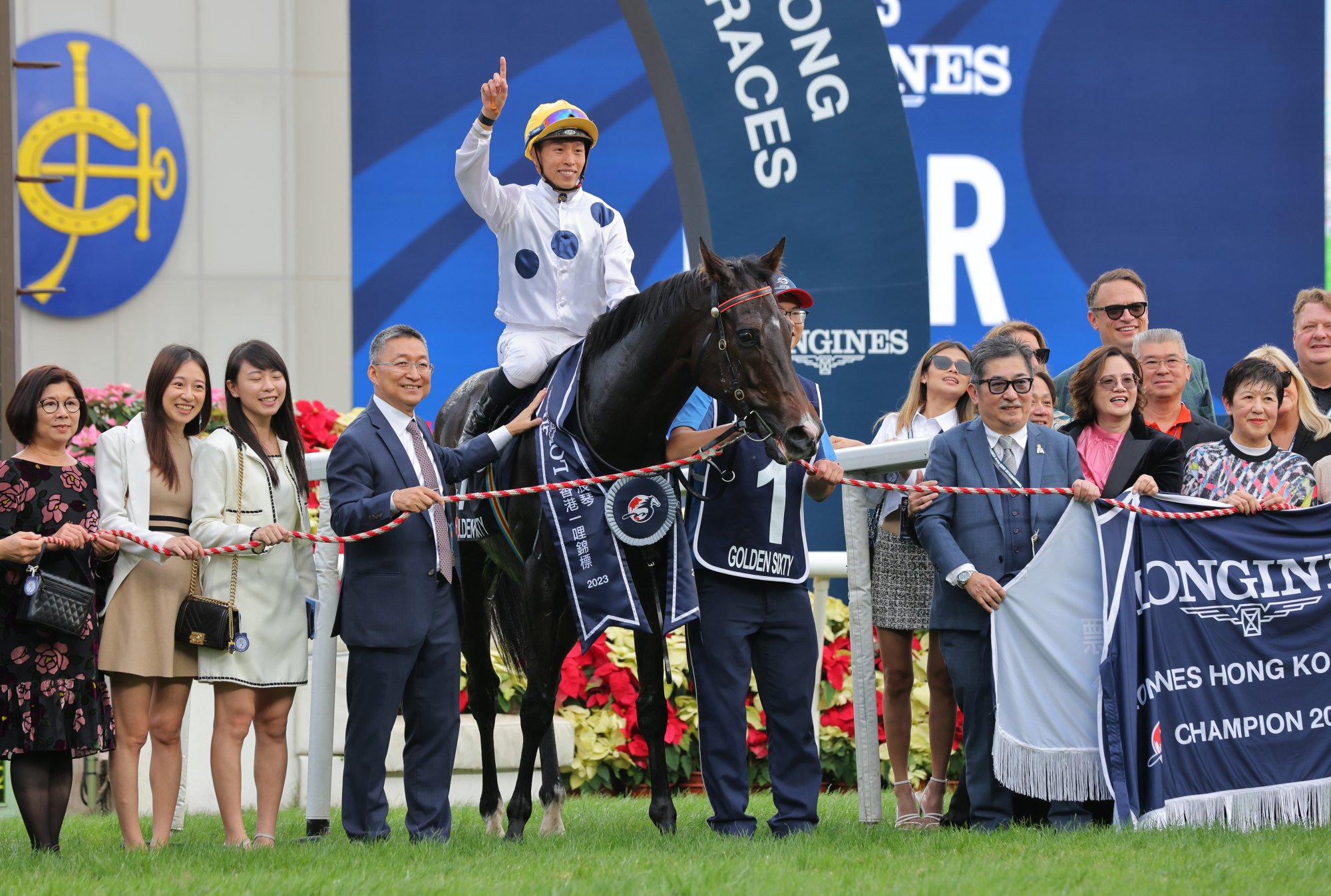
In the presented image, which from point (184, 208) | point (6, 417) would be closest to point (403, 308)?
point (184, 208)

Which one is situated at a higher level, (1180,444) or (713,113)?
(713,113)

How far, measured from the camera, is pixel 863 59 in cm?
746

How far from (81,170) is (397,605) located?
7390 mm

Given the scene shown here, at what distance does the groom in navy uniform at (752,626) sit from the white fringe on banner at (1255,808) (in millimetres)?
1217

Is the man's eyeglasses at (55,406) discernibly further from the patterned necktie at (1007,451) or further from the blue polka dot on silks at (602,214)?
the patterned necktie at (1007,451)

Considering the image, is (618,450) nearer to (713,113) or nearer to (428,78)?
(713,113)

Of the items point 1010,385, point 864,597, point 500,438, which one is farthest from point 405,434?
point 1010,385

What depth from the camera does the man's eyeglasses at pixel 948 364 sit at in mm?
6359

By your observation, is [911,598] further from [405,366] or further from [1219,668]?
[405,366]

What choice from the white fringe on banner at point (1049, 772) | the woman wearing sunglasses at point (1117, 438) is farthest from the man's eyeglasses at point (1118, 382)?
the white fringe on banner at point (1049, 772)

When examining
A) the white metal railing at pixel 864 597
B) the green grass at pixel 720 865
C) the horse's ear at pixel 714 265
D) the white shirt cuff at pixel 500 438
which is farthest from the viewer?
the white metal railing at pixel 864 597

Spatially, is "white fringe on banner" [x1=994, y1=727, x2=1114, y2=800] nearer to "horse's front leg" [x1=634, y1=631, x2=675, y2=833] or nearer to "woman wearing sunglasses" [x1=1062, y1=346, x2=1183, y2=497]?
"woman wearing sunglasses" [x1=1062, y1=346, x2=1183, y2=497]

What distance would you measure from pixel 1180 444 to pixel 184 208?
27.5ft

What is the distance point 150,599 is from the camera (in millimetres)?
5297
